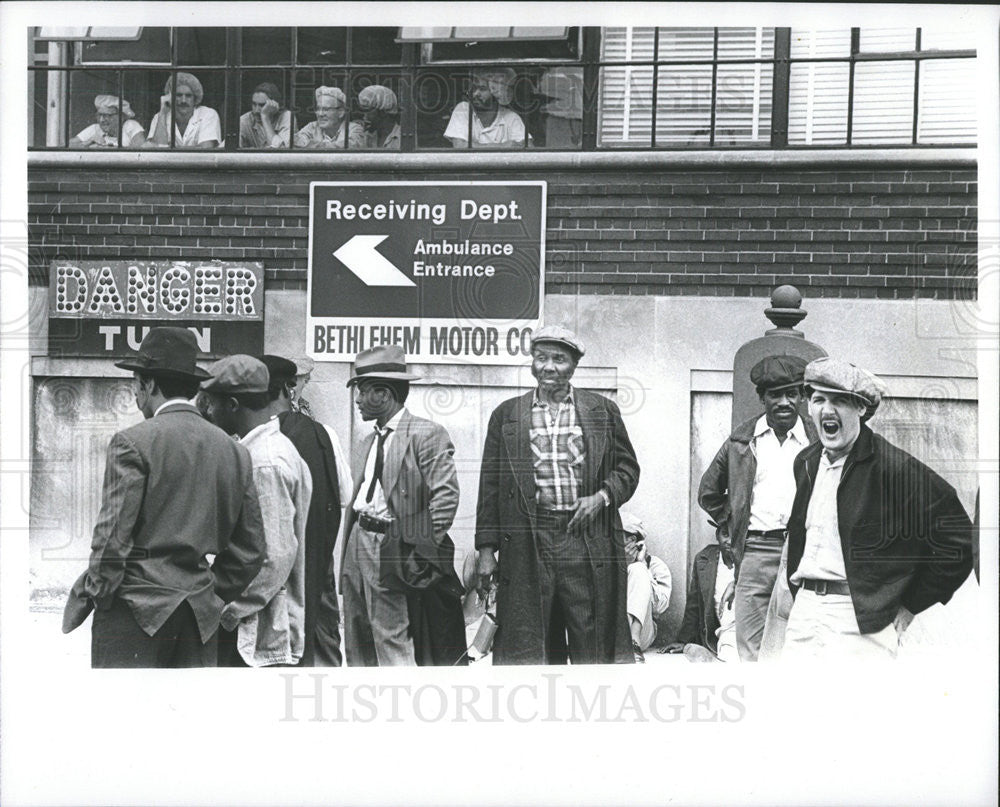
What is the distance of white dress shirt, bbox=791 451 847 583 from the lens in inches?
245

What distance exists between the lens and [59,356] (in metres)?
6.40

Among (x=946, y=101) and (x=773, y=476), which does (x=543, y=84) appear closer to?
(x=946, y=101)

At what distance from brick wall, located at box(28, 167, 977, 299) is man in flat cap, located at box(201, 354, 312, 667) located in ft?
1.73

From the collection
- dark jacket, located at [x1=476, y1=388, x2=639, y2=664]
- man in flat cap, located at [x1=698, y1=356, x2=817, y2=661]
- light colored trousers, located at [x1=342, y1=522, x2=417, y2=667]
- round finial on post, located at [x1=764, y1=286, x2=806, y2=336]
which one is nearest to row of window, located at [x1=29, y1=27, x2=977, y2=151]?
round finial on post, located at [x1=764, y1=286, x2=806, y2=336]

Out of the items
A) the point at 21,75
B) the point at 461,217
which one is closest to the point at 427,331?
the point at 461,217

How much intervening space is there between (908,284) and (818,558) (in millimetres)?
1339

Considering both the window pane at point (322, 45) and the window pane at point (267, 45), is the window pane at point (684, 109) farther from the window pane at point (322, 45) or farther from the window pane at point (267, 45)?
the window pane at point (267, 45)

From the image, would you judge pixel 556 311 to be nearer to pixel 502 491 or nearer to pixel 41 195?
pixel 502 491

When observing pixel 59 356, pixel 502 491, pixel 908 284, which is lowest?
pixel 502 491

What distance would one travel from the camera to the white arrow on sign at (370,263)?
632 centimetres

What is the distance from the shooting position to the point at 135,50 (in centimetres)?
638

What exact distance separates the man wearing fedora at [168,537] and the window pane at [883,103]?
3226mm

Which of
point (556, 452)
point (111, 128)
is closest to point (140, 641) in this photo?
point (556, 452)

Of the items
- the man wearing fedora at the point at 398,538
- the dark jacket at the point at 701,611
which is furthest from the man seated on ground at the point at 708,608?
the man wearing fedora at the point at 398,538
